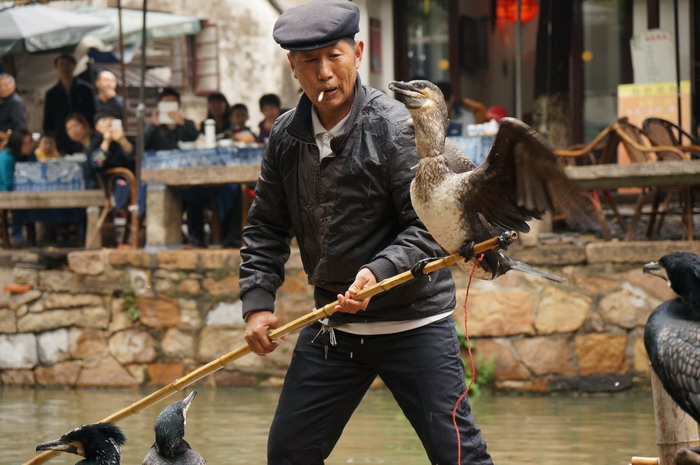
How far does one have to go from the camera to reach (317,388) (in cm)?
436

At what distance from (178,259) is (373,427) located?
2904mm

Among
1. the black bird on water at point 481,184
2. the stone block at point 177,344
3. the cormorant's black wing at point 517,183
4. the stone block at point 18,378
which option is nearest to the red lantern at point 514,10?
the stone block at point 177,344

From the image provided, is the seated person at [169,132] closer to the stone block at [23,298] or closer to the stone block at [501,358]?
the stone block at [23,298]

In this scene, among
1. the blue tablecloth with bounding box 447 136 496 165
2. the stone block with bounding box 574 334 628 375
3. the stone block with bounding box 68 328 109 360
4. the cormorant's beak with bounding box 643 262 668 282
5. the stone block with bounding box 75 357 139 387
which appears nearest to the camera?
the cormorant's beak with bounding box 643 262 668 282

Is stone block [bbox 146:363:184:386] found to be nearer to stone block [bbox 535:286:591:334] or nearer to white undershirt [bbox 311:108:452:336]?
stone block [bbox 535:286:591:334]

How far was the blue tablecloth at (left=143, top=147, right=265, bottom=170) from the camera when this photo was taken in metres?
10.6

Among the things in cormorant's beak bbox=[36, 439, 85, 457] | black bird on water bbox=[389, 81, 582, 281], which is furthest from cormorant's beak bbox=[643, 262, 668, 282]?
cormorant's beak bbox=[36, 439, 85, 457]

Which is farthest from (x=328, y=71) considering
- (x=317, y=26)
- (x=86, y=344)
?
(x=86, y=344)

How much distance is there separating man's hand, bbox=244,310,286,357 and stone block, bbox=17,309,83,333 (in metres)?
6.85

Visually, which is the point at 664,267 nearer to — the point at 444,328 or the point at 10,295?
the point at 444,328

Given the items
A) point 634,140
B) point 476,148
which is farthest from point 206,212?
point 634,140

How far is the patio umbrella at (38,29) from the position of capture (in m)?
14.6

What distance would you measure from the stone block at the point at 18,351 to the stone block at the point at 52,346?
6cm

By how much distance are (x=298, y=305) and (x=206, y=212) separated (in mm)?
2950
